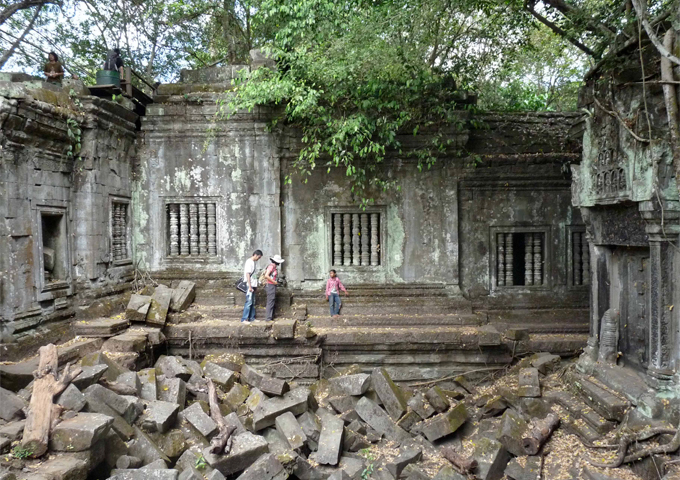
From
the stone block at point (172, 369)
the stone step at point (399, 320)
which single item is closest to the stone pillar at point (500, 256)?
the stone step at point (399, 320)

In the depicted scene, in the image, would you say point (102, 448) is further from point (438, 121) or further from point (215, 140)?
point (438, 121)

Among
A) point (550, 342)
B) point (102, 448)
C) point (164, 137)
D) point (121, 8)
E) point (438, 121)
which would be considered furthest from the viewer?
point (121, 8)

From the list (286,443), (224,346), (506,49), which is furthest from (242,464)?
(506,49)

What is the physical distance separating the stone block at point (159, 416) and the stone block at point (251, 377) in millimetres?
1186

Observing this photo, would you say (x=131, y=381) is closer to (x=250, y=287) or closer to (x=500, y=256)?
(x=250, y=287)

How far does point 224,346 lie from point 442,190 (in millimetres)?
4810

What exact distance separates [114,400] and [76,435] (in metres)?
0.83

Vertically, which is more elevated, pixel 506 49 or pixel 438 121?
pixel 506 49

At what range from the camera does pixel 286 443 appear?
17.4 feet

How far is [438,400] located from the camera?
6035 mm

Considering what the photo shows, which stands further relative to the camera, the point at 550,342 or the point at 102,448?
the point at 550,342

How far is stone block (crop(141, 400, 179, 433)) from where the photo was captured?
517 centimetres

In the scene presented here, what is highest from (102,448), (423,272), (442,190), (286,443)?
(442,190)

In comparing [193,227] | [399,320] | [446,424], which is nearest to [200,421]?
[446,424]
